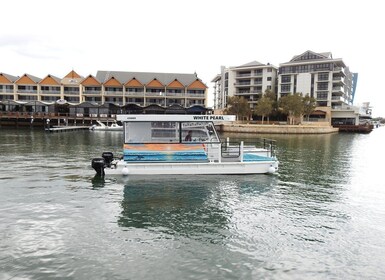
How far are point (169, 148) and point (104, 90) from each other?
82.0 metres

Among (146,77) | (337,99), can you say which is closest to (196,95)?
(146,77)

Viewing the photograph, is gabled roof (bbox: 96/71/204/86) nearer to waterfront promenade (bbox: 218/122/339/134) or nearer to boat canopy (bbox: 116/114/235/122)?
waterfront promenade (bbox: 218/122/339/134)

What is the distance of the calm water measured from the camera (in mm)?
8133

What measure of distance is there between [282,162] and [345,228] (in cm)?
1576

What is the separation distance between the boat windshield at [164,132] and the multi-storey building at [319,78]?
3340 inches

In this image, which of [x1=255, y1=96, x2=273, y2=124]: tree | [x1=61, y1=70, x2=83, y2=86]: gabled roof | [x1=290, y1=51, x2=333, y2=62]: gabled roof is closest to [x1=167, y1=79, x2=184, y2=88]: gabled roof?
[x1=255, y1=96, x2=273, y2=124]: tree

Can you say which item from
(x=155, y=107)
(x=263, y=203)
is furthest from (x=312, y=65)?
(x=263, y=203)

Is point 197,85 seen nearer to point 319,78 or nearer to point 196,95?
point 196,95

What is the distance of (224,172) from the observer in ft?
61.8

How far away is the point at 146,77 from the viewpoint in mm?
101438

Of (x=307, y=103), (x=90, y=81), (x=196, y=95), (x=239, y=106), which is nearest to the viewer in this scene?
(x=307, y=103)

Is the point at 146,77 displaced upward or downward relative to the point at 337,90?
upward

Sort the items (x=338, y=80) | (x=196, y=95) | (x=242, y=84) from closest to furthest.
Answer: (x=338, y=80) → (x=196, y=95) → (x=242, y=84)

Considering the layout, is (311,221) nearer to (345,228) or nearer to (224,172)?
(345,228)
